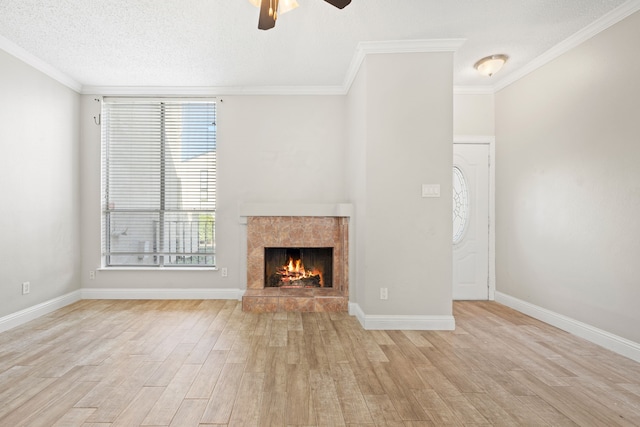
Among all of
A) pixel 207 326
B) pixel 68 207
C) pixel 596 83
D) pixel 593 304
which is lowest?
pixel 207 326

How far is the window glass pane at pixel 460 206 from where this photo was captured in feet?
14.9

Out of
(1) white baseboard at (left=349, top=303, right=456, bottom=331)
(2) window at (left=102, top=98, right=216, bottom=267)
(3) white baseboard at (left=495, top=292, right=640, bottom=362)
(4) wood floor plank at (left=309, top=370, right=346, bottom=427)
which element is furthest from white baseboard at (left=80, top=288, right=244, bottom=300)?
(3) white baseboard at (left=495, top=292, right=640, bottom=362)

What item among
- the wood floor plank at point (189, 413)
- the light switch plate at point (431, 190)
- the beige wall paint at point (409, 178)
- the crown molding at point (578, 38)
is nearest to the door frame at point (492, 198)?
the crown molding at point (578, 38)

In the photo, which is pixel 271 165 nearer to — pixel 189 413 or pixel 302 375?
pixel 302 375

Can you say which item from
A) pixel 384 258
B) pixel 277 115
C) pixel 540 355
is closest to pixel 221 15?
pixel 277 115

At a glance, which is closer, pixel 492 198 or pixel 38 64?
pixel 38 64

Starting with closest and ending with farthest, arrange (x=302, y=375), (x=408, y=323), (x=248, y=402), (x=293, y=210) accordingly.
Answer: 1. (x=248, y=402)
2. (x=302, y=375)
3. (x=408, y=323)
4. (x=293, y=210)

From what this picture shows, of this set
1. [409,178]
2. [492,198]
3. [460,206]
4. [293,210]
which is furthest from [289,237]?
[492,198]

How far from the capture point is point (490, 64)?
3691mm

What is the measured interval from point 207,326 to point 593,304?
11.6 ft

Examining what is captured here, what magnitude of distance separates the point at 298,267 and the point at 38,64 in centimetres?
366

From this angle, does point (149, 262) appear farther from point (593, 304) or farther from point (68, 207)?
point (593, 304)

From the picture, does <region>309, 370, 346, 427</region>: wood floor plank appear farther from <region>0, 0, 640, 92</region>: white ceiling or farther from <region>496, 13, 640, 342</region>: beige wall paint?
<region>0, 0, 640, 92</region>: white ceiling

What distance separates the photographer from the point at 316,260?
4.58m
